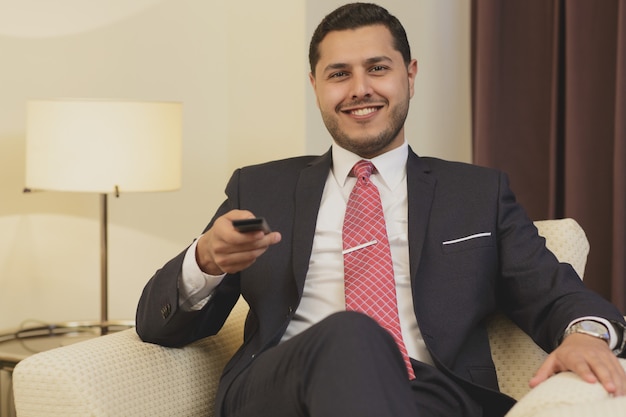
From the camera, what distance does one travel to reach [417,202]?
2.25m

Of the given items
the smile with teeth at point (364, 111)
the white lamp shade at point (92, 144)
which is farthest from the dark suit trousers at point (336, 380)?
the white lamp shade at point (92, 144)

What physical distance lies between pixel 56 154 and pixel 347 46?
0.94 meters

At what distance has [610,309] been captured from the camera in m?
1.98

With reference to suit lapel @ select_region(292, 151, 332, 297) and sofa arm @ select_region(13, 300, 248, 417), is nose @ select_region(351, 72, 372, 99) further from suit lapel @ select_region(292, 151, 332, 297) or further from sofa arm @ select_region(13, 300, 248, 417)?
sofa arm @ select_region(13, 300, 248, 417)

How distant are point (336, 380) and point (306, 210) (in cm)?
71

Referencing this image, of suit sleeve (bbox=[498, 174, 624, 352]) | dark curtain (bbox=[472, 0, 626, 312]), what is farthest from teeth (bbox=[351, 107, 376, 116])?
dark curtain (bbox=[472, 0, 626, 312])

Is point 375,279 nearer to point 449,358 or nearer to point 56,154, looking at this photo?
point 449,358

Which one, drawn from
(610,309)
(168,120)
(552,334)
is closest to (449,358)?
(552,334)

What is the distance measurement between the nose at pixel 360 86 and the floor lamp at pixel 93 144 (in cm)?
72

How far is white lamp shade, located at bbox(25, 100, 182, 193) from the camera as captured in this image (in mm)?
2758

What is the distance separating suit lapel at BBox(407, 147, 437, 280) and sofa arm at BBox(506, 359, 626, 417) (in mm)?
477

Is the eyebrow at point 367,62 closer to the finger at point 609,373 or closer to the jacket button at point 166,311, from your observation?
the jacket button at point 166,311

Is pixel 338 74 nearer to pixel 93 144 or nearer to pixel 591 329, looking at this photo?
pixel 93 144

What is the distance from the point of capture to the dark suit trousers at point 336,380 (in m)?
1.61
